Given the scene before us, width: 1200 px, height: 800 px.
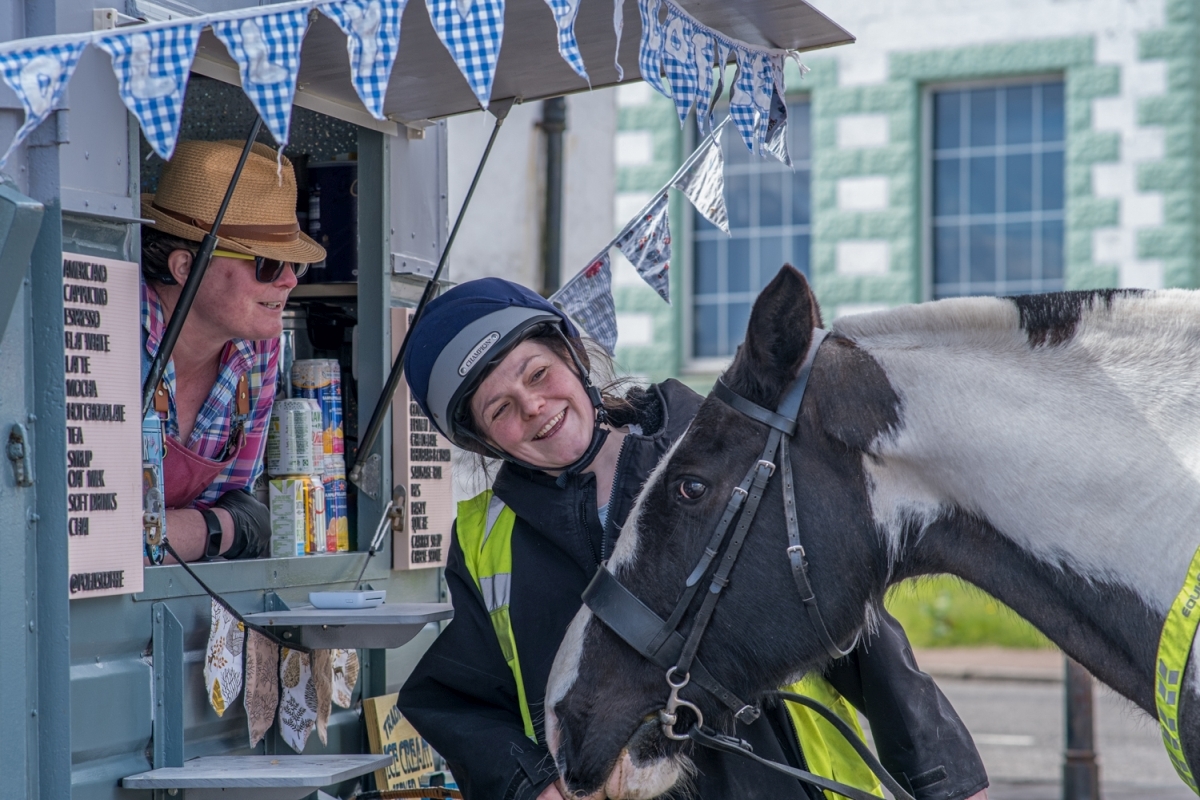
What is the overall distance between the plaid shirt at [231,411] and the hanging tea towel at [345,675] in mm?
522

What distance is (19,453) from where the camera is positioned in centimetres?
231

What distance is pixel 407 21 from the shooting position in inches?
109

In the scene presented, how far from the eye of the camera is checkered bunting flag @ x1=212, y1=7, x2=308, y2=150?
6.61 feet

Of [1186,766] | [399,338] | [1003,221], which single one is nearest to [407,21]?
[399,338]

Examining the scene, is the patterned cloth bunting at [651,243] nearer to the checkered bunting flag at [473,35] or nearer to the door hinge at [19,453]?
the checkered bunting flag at [473,35]

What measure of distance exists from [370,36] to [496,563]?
1.15 meters

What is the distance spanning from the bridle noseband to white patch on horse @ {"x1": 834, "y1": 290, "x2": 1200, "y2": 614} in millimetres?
158

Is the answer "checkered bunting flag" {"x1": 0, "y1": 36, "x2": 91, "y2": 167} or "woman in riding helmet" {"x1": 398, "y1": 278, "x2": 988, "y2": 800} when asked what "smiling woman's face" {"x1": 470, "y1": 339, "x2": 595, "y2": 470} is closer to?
"woman in riding helmet" {"x1": 398, "y1": 278, "x2": 988, "y2": 800}

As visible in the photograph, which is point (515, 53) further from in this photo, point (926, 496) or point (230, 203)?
point (926, 496)

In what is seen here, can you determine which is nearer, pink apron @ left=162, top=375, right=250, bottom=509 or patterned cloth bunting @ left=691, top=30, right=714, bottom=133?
patterned cloth bunting @ left=691, top=30, right=714, bottom=133

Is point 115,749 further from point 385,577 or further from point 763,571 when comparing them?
point 763,571

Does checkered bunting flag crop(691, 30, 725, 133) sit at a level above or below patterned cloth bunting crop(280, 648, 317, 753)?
above

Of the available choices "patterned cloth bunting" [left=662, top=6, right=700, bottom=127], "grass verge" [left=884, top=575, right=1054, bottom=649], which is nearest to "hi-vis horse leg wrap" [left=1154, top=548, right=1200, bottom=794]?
"patterned cloth bunting" [left=662, top=6, right=700, bottom=127]

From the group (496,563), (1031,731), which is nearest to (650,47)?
(496,563)
